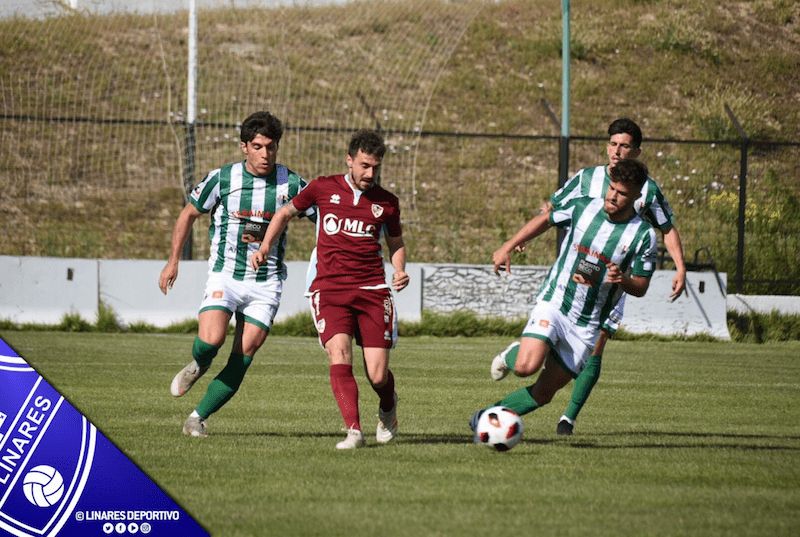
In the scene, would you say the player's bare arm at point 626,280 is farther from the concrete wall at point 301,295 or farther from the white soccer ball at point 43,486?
the concrete wall at point 301,295

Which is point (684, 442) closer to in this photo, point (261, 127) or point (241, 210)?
point (241, 210)

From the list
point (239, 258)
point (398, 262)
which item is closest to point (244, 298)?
point (239, 258)

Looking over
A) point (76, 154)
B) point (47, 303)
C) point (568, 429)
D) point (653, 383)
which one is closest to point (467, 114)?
point (76, 154)

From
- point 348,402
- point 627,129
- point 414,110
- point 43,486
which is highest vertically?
point 414,110

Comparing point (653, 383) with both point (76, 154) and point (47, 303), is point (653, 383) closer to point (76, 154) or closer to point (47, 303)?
point (47, 303)

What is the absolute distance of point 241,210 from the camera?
683cm

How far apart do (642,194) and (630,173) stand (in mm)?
1120

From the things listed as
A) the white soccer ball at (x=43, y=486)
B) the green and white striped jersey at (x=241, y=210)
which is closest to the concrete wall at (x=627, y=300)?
the green and white striped jersey at (x=241, y=210)

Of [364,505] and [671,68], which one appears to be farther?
[671,68]

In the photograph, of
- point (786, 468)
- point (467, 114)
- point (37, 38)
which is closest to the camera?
point (786, 468)

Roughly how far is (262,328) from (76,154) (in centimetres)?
1898

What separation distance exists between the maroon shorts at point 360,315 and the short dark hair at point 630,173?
1598mm

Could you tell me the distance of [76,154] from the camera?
79.5 feet

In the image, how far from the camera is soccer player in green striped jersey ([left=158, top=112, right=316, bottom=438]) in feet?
21.9
